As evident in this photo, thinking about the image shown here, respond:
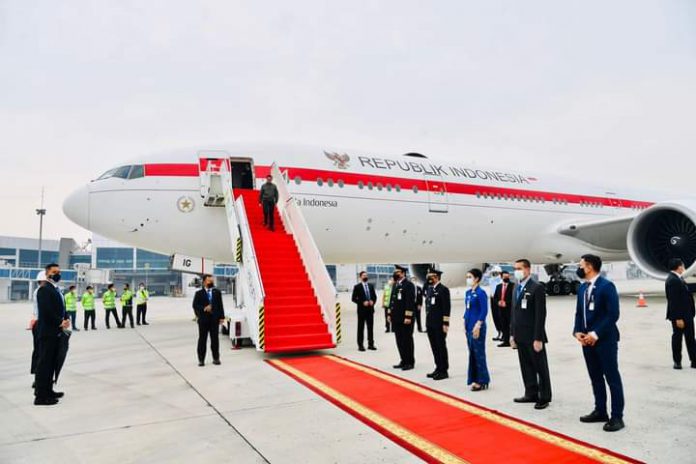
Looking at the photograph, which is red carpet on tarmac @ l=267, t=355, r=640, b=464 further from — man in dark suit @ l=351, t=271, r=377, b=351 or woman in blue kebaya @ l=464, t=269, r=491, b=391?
man in dark suit @ l=351, t=271, r=377, b=351

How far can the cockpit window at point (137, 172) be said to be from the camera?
35.2 feet

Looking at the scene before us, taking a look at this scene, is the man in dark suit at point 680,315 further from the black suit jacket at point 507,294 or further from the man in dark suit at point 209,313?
the man in dark suit at point 209,313

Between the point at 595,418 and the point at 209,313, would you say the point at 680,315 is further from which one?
the point at 209,313

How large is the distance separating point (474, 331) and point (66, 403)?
14.6 feet

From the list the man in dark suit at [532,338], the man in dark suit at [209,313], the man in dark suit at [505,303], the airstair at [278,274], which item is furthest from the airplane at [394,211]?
the man in dark suit at [532,338]

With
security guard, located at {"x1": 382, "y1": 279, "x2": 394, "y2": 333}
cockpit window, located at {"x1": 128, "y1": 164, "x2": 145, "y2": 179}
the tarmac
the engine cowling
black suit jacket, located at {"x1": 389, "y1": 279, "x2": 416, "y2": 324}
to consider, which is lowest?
the tarmac

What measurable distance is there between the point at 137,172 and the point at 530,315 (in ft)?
29.0

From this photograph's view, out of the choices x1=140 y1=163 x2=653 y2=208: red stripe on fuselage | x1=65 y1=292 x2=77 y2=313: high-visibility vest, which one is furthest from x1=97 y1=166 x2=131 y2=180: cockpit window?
x1=65 y1=292 x2=77 y2=313: high-visibility vest

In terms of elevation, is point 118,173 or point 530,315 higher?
point 118,173

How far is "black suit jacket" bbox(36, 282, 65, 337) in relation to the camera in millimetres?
5512

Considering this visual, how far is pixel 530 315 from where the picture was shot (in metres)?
5.08

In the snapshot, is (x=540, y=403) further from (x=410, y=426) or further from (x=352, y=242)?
(x=352, y=242)

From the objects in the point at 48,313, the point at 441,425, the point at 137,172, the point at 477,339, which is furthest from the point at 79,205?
the point at 441,425

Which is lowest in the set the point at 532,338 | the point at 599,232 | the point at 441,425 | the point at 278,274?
the point at 441,425
